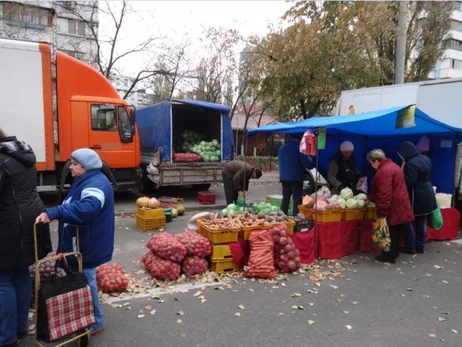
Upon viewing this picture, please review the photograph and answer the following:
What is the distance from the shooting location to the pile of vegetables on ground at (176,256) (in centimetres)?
470

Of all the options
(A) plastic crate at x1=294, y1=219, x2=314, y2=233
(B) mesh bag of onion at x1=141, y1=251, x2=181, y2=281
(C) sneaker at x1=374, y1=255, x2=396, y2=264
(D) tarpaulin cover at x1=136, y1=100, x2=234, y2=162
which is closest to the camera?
(B) mesh bag of onion at x1=141, y1=251, x2=181, y2=281

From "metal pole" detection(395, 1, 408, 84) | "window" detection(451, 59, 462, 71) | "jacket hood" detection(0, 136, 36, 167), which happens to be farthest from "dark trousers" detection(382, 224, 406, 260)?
"window" detection(451, 59, 462, 71)

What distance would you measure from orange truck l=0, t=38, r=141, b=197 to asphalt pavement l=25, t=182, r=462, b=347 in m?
4.40

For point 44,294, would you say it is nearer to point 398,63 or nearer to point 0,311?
point 0,311

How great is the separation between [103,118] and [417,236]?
300 inches

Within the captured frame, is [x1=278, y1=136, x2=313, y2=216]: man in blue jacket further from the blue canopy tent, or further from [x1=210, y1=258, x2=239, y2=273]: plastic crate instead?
[x1=210, y1=258, x2=239, y2=273]: plastic crate

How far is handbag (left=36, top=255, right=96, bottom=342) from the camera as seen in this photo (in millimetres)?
2820

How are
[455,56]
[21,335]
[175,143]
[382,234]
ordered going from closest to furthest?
[21,335] < [382,234] < [175,143] < [455,56]

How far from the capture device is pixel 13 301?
304cm

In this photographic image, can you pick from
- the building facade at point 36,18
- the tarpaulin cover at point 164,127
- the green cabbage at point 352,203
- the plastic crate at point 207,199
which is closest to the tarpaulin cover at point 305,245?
the green cabbage at point 352,203

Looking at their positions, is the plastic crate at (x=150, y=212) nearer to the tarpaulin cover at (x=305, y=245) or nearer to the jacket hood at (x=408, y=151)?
the tarpaulin cover at (x=305, y=245)

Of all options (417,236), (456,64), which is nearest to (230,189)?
(417,236)

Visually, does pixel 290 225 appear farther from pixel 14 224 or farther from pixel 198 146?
pixel 198 146

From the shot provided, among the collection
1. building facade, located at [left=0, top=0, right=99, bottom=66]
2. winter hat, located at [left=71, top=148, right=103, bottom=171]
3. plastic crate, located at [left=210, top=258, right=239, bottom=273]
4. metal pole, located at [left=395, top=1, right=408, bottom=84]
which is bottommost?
plastic crate, located at [left=210, top=258, right=239, bottom=273]
